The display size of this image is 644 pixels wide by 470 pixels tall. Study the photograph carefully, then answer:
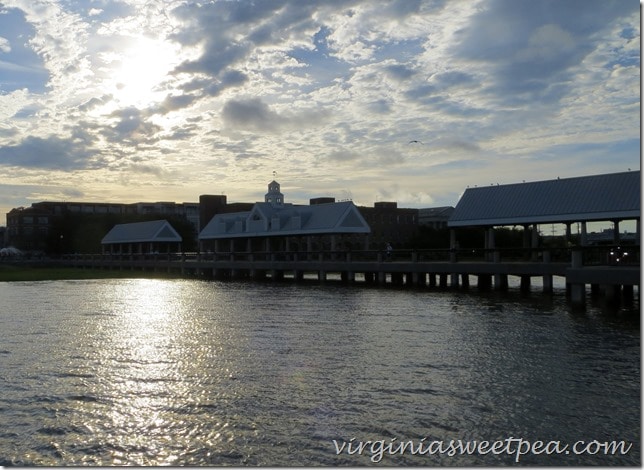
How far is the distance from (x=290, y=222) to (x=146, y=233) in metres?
45.4

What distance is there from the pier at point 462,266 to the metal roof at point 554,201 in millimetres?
3399

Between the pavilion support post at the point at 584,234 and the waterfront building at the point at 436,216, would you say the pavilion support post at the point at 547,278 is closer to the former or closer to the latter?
the pavilion support post at the point at 584,234

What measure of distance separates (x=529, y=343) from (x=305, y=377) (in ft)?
29.7

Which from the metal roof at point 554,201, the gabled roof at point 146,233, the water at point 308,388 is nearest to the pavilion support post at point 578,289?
the water at point 308,388

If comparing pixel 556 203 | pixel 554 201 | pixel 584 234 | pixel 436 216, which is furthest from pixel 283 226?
pixel 436 216

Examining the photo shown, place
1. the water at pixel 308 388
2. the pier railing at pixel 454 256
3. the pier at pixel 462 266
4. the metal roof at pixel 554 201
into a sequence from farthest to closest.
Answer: the metal roof at pixel 554 201 < the pier railing at pixel 454 256 < the pier at pixel 462 266 < the water at pixel 308 388

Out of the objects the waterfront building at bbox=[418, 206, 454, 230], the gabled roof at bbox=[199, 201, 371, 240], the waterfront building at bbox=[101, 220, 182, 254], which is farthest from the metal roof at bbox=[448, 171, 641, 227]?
the waterfront building at bbox=[418, 206, 454, 230]

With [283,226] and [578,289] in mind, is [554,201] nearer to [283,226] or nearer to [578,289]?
[578,289]

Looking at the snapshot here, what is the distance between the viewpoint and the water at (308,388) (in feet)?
38.2

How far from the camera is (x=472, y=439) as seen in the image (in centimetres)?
1197

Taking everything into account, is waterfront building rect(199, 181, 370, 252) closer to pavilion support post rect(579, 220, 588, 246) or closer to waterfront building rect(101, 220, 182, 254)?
waterfront building rect(101, 220, 182, 254)

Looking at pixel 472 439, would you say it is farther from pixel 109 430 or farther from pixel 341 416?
pixel 109 430

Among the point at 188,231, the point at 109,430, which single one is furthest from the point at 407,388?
the point at 188,231

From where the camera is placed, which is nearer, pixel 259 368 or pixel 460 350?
pixel 259 368
